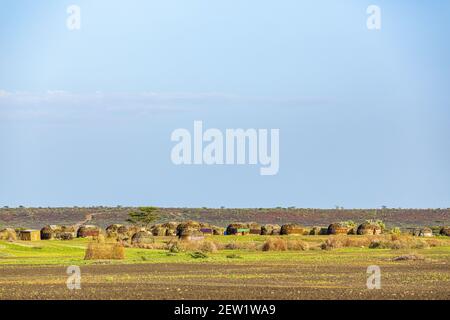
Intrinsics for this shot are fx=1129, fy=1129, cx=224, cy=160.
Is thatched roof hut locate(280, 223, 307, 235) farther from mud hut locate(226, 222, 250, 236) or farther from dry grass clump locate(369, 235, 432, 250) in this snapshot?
dry grass clump locate(369, 235, 432, 250)

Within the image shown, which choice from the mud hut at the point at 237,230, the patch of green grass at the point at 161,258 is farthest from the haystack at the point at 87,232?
the patch of green grass at the point at 161,258

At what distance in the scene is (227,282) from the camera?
41.3 meters

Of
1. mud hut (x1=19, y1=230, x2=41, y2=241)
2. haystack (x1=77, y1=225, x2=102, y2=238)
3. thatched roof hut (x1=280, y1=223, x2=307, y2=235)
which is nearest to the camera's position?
mud hut (x1=19, y1=230, x2=41, y2=241)

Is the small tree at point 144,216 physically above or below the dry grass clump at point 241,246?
above

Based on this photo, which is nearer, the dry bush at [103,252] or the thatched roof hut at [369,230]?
the dry bush at [103,252]

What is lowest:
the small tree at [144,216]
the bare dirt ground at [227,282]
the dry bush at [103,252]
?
the bare dirt ground at [227,282]

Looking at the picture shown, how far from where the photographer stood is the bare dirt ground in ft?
112

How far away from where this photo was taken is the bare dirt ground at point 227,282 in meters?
34.2

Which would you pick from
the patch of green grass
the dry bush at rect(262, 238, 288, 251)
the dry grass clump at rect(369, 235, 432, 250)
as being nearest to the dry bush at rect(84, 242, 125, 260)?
the patch of green grass

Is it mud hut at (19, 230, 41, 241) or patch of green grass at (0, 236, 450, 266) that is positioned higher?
mud hut at (19, 230, 41, 241)

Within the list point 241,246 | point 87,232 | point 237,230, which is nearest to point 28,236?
point 87,232

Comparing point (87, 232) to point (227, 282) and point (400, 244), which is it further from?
point (227, 282)

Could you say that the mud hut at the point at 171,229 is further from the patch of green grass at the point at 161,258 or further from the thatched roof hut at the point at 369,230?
the patch of green grass at the point at 161,258
